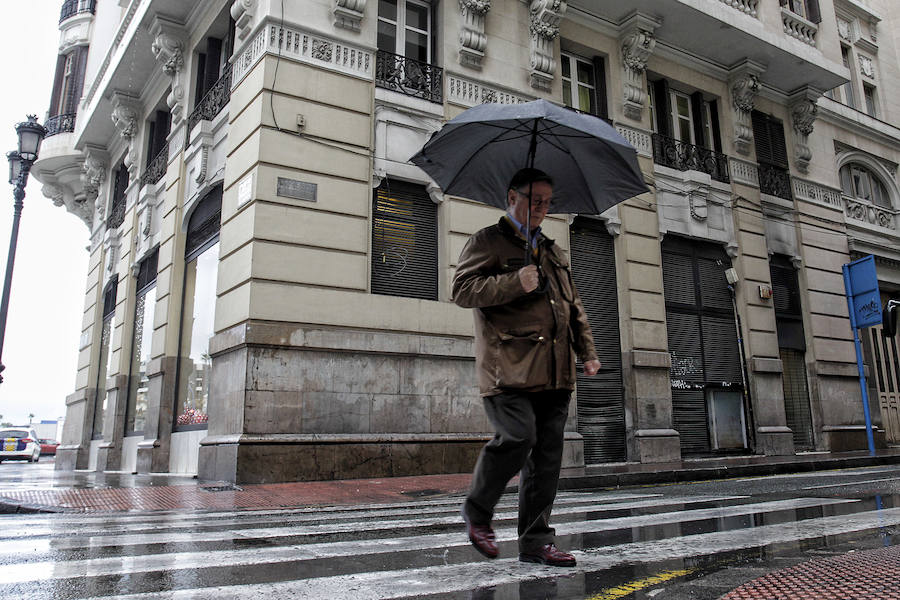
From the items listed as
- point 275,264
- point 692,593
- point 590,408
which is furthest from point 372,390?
point 692,593

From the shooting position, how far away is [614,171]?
4273mm

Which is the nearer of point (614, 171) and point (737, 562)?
point (737, 562)

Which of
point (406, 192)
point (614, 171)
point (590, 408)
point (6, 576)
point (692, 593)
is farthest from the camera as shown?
point (590, 408)

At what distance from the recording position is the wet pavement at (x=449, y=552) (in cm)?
291

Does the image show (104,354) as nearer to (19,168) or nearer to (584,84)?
(19,168)

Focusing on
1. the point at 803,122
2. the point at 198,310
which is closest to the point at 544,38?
the point at 803,122

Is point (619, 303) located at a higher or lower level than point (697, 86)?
lower

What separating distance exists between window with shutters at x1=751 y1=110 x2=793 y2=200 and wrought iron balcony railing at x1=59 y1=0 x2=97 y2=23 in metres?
21.7

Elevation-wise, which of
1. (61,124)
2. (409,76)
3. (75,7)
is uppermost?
(75,7)

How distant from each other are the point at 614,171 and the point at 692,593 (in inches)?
96.5

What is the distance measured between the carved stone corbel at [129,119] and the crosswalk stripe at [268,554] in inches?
657

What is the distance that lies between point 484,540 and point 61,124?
24663 millimetres

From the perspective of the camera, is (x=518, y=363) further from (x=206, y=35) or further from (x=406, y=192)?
(x=206, y=35)

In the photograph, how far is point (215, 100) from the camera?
1362cm
